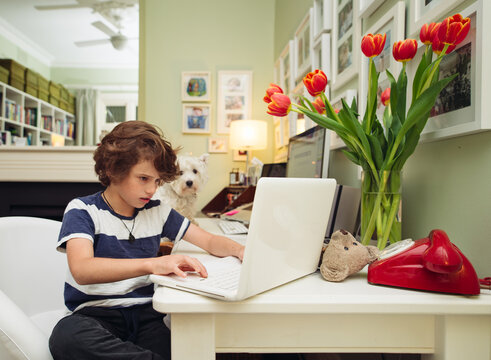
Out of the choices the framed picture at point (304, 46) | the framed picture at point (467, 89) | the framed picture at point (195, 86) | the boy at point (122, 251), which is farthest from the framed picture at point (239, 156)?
the framed picture at point (467, 89)

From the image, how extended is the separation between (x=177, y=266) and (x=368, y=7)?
110cm

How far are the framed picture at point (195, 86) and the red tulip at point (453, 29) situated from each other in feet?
9.48

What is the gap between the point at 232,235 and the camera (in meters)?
1.35

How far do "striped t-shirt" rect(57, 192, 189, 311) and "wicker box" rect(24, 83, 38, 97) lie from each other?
5624 millimetres

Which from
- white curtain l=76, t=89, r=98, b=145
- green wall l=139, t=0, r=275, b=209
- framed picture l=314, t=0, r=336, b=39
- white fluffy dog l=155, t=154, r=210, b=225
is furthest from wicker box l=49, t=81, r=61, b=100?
framed picture l=314, t=0, r=336, b=39

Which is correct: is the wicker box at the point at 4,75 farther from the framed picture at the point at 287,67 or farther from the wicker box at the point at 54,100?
the framed picture at the point at 287,67

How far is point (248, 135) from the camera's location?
3.03 m

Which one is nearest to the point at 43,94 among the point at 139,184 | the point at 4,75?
the point at 4,75

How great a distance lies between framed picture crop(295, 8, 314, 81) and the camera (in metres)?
1.95

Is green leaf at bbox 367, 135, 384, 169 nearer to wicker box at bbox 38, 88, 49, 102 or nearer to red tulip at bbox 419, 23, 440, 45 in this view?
red tulip at bbox 419, 23, 440, 45

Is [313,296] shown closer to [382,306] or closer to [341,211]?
[382,306]

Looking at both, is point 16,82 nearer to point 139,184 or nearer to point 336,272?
point 139,184

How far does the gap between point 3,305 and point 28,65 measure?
272 inches

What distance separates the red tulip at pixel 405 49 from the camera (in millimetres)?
701
